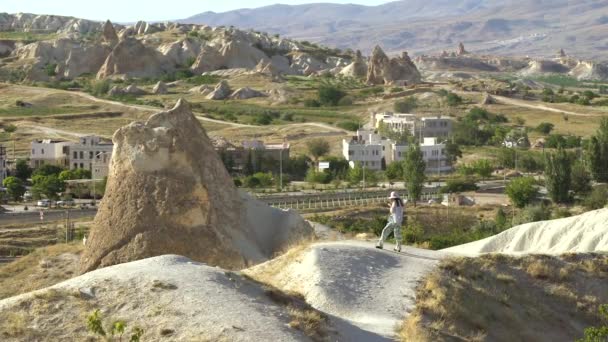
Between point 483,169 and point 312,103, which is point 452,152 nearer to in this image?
point 483,169

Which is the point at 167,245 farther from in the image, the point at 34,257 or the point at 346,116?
the point at 346,116

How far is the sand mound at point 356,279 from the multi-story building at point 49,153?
46.3 meters

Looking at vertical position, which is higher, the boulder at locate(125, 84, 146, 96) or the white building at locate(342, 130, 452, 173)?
the boulder at locate(125, 84, 146, 96)

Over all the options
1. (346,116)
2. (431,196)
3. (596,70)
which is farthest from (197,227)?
(596,70)

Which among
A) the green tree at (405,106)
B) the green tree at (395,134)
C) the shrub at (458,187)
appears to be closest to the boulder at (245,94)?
the green tree at (405,106)

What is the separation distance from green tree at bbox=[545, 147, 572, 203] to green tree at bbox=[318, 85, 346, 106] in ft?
150

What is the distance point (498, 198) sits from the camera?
163 feet

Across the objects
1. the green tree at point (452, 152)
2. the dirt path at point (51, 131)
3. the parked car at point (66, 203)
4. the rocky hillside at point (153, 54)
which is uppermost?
the rocky hillside at point (153, 54)

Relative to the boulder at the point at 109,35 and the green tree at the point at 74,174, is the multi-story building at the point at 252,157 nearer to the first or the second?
the green tree at the point at 74,174

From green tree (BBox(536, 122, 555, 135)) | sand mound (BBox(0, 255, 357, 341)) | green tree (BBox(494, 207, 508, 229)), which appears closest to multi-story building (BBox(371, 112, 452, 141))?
green tree (BBox(536, 122, 555, 135))

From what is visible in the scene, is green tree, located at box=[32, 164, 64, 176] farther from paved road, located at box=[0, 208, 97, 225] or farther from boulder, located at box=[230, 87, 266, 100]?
boulder, located at box=[230, 87, 266, 100]

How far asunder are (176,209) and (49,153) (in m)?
43.7

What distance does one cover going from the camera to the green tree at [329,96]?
9062 centimetres

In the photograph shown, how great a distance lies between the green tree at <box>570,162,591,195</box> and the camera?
46406 millimetres
